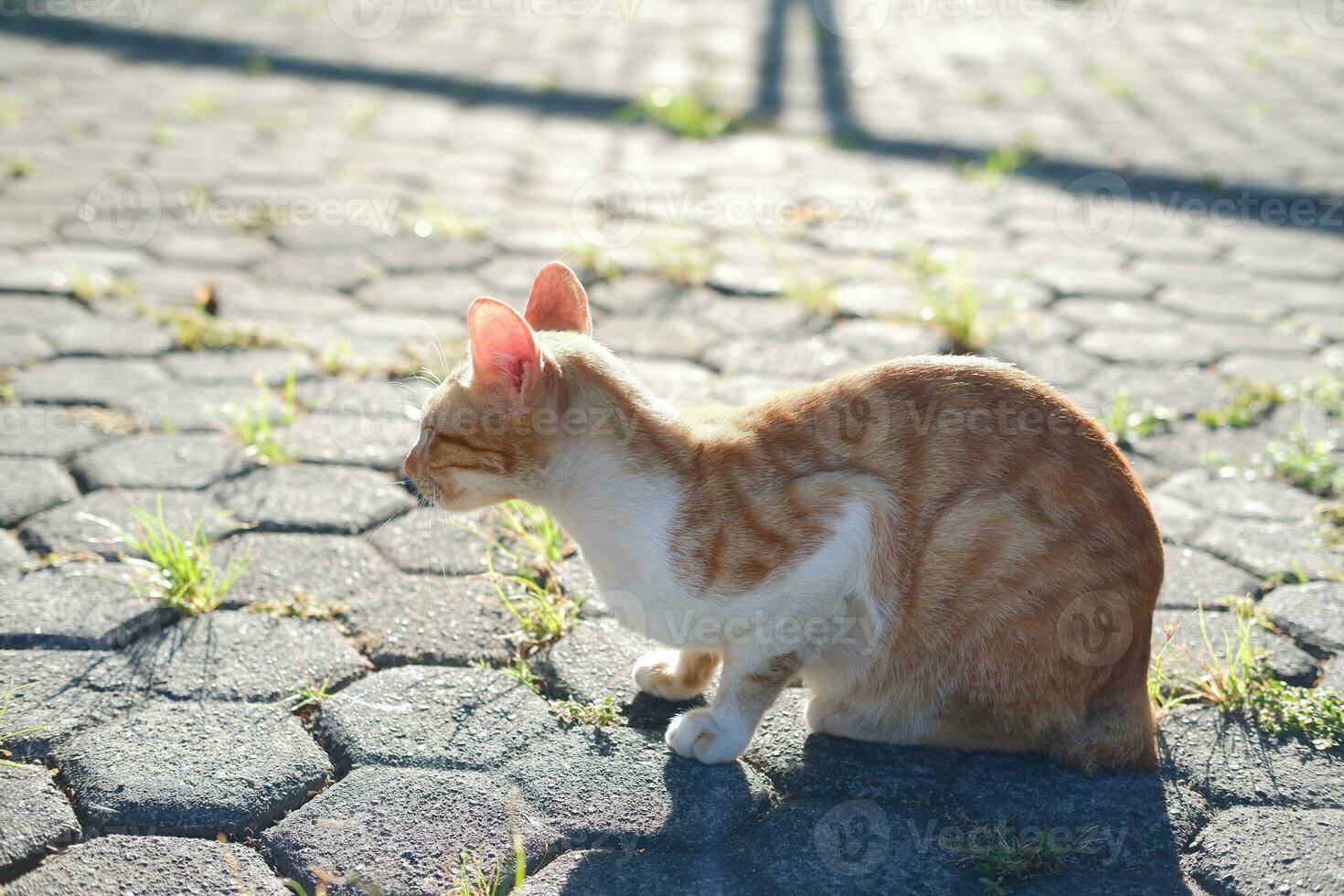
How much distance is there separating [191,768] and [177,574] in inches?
28.0

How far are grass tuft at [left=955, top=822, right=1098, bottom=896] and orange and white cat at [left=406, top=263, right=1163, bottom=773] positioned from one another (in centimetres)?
25

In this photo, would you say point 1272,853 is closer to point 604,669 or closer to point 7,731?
point 604,669

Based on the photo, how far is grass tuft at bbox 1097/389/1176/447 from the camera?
416 cm

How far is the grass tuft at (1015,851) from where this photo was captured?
234 centimetres

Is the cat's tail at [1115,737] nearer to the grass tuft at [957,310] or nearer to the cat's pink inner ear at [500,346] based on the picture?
the cat's pink inner ear at [500,346]

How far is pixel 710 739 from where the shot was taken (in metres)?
2.64

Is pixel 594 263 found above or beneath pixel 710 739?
above

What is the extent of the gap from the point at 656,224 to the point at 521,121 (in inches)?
79.7

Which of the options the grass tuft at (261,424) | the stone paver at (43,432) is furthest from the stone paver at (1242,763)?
the stone paver at (43,432)

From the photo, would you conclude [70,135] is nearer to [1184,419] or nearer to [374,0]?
[374,0]

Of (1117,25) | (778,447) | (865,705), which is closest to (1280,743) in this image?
(865,705)

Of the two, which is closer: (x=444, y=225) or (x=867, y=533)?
(x=867, y=533)

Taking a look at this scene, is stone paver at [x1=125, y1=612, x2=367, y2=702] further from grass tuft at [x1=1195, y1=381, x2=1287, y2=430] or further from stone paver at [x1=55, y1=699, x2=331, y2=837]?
grass tuft at [x1=1195, y1=381, x2=1287, y2=430]

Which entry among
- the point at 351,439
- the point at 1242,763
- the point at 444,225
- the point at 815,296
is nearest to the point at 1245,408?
the point at 815,296
